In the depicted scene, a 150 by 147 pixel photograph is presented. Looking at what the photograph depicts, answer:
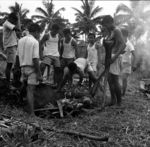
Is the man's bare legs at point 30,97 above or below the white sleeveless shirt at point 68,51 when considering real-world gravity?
below

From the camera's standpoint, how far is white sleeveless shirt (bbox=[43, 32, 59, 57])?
21.9ft

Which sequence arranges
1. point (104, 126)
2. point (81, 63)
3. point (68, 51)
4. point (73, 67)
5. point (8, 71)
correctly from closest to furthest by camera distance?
1. point (104, 126)
2. point (8, 71)
3. point (73, 67)
4. point (81, 63)
5. point (68, 51)

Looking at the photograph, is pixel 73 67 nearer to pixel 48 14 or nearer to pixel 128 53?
pixel 128 53

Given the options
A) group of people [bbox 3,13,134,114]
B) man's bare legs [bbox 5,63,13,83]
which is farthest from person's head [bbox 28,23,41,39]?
man's bare legs [bbox 5,63,13,83]

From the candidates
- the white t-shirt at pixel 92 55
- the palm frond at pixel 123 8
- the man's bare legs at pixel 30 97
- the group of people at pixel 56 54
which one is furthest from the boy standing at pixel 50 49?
the palm frond at pixel 123 8

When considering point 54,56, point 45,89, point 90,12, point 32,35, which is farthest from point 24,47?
point 90,12

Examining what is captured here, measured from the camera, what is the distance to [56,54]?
22.0ft

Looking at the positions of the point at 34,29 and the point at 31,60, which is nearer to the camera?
the point at 31,60

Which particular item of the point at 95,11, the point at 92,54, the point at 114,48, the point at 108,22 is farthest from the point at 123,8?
the point at 108,22

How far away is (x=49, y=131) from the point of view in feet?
12.8

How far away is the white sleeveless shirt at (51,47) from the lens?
668cm

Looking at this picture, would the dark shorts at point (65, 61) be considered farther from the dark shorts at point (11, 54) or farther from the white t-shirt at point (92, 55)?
the dark shorts at point (11, 54)

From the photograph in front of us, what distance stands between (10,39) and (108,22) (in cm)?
220

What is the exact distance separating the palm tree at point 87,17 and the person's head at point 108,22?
3100cm
